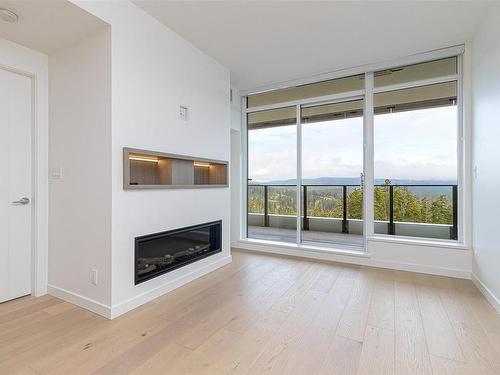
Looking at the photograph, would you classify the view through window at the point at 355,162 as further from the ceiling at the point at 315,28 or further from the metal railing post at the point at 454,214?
the ceiling at the point at 315,28

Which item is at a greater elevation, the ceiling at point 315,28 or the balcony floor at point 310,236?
the ceiling at point 315,28

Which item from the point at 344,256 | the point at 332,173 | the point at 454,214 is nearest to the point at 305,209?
the point at 332,173

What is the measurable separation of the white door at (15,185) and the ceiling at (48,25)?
395mm

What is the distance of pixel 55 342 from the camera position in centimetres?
182

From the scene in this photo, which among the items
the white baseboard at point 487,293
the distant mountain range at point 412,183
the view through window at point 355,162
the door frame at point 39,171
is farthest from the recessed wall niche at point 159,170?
the white baseboard at point 487,293

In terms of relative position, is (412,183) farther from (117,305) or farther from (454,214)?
(117,305)

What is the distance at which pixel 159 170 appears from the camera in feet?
9.23

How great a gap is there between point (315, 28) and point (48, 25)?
2.46 meters

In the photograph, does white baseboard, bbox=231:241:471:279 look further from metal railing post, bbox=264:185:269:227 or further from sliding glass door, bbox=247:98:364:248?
metal railing post, bbox=264:185:269:227

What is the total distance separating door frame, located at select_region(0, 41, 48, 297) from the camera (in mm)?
2586

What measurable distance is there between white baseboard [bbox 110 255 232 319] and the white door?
3.87ft

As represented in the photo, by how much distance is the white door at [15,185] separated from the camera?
7.94 ft

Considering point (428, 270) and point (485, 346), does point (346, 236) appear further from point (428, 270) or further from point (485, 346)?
point (485, 346)

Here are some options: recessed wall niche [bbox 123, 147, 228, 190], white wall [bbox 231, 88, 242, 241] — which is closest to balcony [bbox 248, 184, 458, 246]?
white wall [bbox 231, 88, 242, 241]
